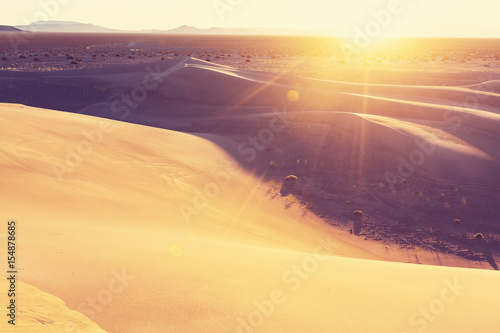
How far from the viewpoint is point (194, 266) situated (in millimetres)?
4168

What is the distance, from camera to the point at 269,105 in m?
20.3

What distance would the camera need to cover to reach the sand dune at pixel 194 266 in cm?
331

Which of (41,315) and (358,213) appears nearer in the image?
(41,315)

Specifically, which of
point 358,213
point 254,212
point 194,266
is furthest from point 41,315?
point 358,213

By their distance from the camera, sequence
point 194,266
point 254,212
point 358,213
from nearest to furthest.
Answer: point 194,266, point 254,212, point 358,213

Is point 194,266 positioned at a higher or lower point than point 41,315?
higher

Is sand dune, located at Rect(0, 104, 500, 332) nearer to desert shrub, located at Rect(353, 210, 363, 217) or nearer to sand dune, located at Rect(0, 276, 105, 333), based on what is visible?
sand dune, located at Rect(0, 276, 105, 333)

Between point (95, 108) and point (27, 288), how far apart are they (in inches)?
697

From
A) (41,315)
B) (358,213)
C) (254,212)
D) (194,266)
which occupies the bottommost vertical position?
(41,315)

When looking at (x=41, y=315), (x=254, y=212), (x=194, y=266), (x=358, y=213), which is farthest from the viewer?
(x=358, y=213)

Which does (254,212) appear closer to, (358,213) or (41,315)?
(358,213)

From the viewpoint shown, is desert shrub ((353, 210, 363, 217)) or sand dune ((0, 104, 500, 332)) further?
desert shrub ((353, 210, 363, 217))

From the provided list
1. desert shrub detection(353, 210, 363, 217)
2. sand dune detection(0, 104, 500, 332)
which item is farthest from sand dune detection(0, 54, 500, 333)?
desert shrub detection(353, 210, 363, 217)

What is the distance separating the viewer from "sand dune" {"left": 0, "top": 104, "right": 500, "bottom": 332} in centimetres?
331
